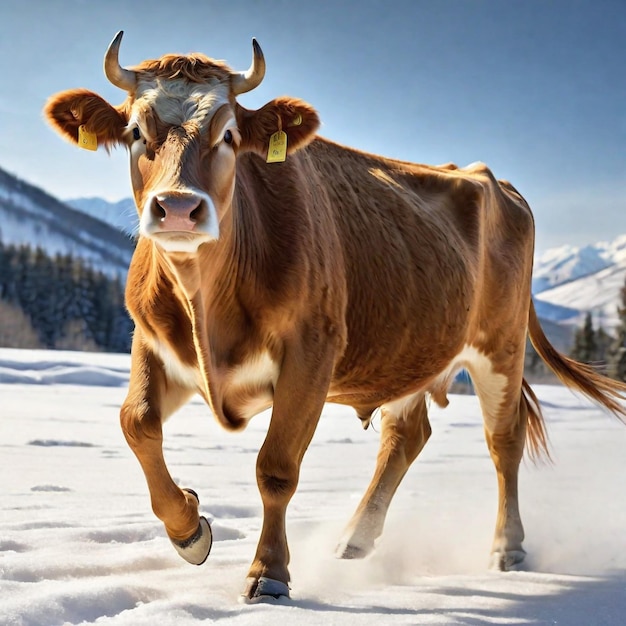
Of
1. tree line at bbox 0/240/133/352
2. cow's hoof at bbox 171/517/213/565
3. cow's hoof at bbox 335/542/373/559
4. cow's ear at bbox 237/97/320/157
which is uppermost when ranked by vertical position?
tree line at bbox 0/240/133/352

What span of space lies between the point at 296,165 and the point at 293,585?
2328mm

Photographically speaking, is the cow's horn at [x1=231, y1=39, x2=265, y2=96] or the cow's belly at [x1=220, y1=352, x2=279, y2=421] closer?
the cow's horn at [x1=231, y1=39, x2=265, y2=96]

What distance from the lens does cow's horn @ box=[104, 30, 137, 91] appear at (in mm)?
3953

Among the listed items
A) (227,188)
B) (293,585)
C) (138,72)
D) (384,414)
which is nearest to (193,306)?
(227,188)

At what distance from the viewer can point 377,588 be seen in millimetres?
4367

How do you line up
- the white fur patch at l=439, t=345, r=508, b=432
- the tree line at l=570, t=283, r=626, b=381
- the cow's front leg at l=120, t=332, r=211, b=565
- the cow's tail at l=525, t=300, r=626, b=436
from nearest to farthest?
the cow's front leg at l=120, t=332, r=211, b=565
the white fur patch at l=439, t=345, r=508, b=432
the cow's tail at l=525, t=300, r=626, b=436
the tree line at l=570, t=283, r=626, b=381

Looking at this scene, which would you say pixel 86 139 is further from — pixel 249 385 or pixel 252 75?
pixel 249 385

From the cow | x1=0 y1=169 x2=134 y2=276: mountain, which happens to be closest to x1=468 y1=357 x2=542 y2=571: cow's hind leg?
the cow

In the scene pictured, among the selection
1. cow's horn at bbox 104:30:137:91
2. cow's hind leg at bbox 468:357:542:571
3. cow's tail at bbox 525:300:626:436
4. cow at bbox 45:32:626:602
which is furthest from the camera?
cow's tail at bbox 525:300:626:436

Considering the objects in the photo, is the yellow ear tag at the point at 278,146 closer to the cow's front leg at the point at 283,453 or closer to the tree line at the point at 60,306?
the cow's front leg at the point at 283,453

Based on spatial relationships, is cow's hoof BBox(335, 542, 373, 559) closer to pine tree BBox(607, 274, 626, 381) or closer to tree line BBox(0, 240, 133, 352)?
pine tree BBox(607, 274, 626, 381)

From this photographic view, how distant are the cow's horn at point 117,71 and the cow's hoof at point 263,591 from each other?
7.83 feet

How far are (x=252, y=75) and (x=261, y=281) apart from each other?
1000mm

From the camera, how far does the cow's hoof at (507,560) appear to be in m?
5.59
